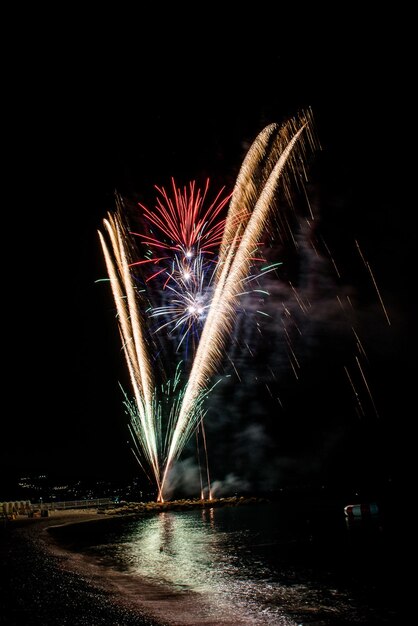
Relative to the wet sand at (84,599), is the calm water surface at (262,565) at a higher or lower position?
lower

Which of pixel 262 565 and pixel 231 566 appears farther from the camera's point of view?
pixel 262 565

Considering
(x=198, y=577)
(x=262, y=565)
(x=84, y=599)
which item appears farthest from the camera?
(x=262, y=565)

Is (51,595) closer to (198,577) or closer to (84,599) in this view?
(84,599)

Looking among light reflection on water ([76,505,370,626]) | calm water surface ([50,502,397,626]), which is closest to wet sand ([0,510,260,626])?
calm water surface ([50,502,397,626])

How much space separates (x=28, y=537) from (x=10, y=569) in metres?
7.46

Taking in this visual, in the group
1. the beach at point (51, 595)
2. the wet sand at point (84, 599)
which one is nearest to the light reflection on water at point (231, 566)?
the wet sand at point (84, 599)

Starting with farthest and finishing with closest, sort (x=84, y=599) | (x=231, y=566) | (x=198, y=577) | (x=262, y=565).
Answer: (x=262, y=565) < (x=231, y=566) < (x=198, y=577) < (x=84, y=599)

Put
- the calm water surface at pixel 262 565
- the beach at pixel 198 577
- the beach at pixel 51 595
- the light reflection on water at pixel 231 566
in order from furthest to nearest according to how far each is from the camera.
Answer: the light reflection on water at pixel 231 566 → the calm water surface at pixel 262 565 → the beach at pixel 198 577 → the beach at pixel 51 595

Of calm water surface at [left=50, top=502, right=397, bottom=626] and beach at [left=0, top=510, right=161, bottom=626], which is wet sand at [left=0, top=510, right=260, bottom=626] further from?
calm water surface at [left=50, top=502, right=397, bottom=626]

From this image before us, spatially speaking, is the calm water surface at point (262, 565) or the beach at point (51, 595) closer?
the beach at point (51, 595)

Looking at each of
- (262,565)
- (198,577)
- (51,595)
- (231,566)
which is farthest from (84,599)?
(262,565)

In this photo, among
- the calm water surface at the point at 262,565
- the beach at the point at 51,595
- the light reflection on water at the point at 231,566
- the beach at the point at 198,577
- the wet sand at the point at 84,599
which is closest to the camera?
the beach at the point at 51,595

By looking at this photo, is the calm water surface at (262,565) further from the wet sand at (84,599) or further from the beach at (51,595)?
the beach at (51,595)

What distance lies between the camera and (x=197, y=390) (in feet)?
77.7
